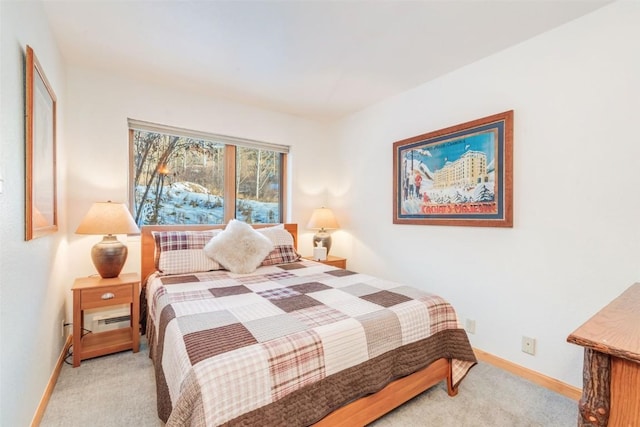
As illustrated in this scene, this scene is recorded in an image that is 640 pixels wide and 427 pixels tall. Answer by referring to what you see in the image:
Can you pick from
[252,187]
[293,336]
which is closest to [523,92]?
[293,336]

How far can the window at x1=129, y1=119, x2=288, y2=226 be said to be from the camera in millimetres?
2980

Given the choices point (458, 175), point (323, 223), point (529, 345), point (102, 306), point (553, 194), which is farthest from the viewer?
point (323, 223)

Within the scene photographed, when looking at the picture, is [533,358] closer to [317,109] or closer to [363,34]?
[363,34]

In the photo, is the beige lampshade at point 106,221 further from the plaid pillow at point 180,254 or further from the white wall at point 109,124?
the white wall at point 109,124

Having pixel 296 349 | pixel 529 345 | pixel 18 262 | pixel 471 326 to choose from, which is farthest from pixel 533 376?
pixel 18 262

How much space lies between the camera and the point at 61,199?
7.44 feet

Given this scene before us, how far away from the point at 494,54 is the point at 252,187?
2730 mm

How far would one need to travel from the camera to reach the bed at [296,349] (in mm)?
1085

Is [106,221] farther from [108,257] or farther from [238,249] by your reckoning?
[238,249]

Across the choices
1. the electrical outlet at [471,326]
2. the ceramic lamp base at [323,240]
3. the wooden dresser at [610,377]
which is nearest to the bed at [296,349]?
the electrical outlet at [471,326]

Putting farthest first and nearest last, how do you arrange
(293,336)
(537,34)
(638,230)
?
(537,34), (638,230), (293,336)

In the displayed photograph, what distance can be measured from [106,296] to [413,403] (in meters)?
2.32

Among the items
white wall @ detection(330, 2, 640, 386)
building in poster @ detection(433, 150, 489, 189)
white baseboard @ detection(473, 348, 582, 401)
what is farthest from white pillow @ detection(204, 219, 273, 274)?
white baseboard @ detection(473, 348, 582, 401)

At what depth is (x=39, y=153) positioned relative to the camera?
161 centimetres
